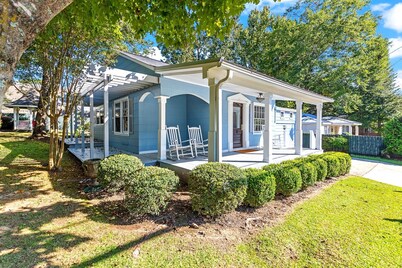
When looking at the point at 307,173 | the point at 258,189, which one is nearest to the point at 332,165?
the point at 307,173

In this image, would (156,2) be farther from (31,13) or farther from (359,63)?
(359,63)

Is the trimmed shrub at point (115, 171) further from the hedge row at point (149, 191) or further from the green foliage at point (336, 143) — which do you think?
the green foliage at point (336, 143)

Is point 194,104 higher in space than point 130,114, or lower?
higher

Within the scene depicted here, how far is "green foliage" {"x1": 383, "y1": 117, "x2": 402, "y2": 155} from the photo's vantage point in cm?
1237

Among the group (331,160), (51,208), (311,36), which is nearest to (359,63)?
(311,36)

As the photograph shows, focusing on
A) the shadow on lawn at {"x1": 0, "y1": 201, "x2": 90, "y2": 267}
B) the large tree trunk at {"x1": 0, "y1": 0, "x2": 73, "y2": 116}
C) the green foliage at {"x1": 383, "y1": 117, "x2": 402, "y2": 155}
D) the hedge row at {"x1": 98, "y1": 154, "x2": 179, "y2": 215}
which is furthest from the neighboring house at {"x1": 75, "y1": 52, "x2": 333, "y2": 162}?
the green foliage at {"x1": 383, "y1": 117, "x2": 402, "y2": 155}

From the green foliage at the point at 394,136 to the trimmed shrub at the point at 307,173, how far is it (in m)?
10.5

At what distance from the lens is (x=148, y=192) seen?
3809 millimetres

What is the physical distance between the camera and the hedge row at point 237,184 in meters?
3.85

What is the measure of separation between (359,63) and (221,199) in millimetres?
21076

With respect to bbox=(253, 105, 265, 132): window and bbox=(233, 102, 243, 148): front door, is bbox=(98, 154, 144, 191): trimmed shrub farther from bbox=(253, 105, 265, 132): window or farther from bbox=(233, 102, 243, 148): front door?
bbox=(253, 105, 265, 132): window

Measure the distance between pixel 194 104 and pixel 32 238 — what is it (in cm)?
725

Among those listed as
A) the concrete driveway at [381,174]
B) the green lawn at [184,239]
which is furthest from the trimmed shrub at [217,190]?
the concrete driveway at [381,174]

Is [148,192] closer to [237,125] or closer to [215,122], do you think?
[215,122]
